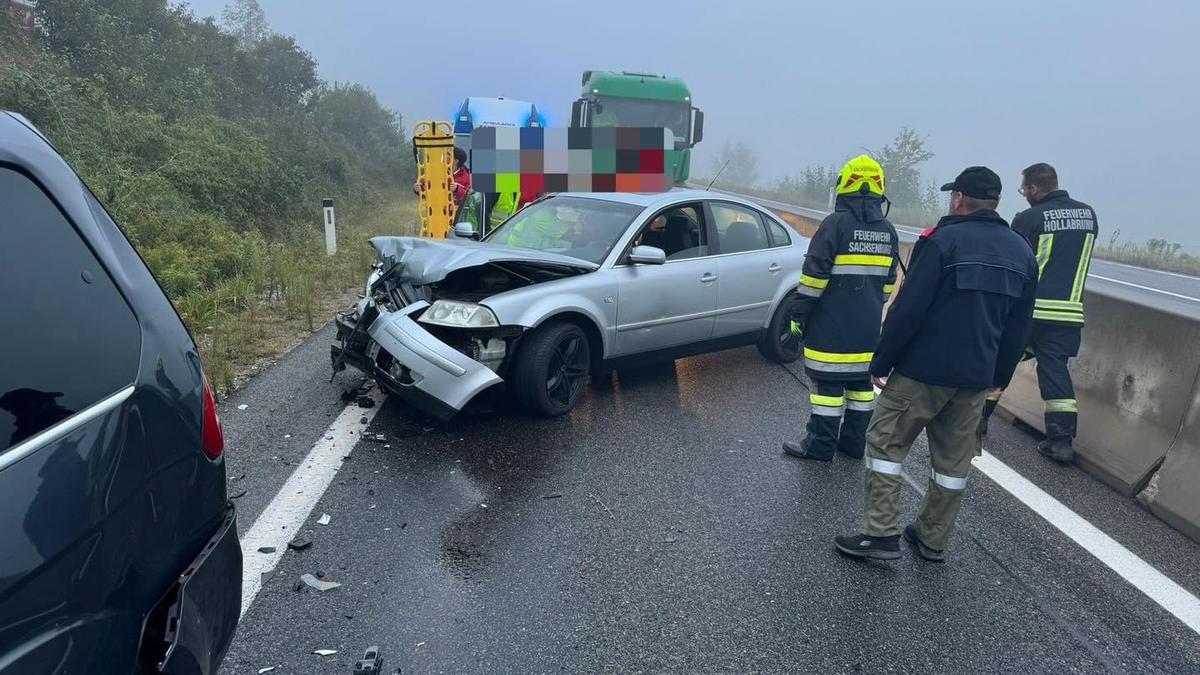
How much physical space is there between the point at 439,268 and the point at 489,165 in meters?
5.59

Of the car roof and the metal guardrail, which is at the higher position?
the car roof

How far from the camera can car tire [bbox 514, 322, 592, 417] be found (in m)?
4.59

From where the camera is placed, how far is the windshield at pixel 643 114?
15117 millimetres

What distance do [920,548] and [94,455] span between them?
3.37 metres

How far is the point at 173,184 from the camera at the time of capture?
10.7 meters

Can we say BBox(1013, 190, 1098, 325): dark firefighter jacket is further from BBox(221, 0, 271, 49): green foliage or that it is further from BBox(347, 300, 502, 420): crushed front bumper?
BBox(221, 0, 271, 49): green foliage

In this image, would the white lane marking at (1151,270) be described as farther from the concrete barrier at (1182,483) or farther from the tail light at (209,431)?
the tail light at (209,431)

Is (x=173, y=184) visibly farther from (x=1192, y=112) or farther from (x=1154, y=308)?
(x=1192, y=112)

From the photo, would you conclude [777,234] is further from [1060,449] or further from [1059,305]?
[1060,449]

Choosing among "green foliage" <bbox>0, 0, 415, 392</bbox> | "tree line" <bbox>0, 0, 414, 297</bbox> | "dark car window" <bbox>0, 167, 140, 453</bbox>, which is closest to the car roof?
"green foliage" <bbox>0, 0, 415, 392</bbox>

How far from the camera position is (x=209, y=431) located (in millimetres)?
1859

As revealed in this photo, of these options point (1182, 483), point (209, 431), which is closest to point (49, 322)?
point (209, 431)

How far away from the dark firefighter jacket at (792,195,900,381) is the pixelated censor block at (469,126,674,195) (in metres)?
5.75

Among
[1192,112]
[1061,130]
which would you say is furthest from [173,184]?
[1192,112]
